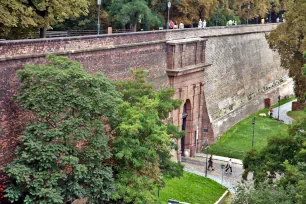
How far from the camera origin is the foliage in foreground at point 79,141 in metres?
20.3

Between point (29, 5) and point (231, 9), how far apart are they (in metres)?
42.3

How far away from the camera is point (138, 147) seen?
22625 millimetres

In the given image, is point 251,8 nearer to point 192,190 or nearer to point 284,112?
point 284,112

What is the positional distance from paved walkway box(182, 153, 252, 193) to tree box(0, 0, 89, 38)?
448 inches

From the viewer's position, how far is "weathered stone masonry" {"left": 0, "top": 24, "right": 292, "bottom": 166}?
73.5ft

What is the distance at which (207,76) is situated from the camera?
44.3m

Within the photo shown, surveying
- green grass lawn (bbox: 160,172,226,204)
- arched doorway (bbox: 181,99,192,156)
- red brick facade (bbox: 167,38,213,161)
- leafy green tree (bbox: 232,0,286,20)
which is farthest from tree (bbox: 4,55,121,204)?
leafy green tree (bbox: 232,0,286,20)

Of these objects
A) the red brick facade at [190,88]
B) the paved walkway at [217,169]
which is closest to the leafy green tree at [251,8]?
the red brick facade at [190,88]

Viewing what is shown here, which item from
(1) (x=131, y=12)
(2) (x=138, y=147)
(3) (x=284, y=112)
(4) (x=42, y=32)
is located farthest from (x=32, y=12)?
(3) (x=284, y=112)

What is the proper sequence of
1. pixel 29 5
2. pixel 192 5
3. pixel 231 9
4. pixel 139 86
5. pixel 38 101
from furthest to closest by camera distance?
pixel 231 9
pixel 192 5
pixel 29 5
pixel 139 86
pixel 38 101

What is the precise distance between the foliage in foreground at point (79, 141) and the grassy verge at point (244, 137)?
1691 cm

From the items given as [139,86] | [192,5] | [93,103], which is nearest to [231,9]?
[192,5]

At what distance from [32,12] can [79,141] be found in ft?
41.5

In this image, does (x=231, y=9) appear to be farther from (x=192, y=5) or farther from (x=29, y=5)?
(x=29, y=5)
